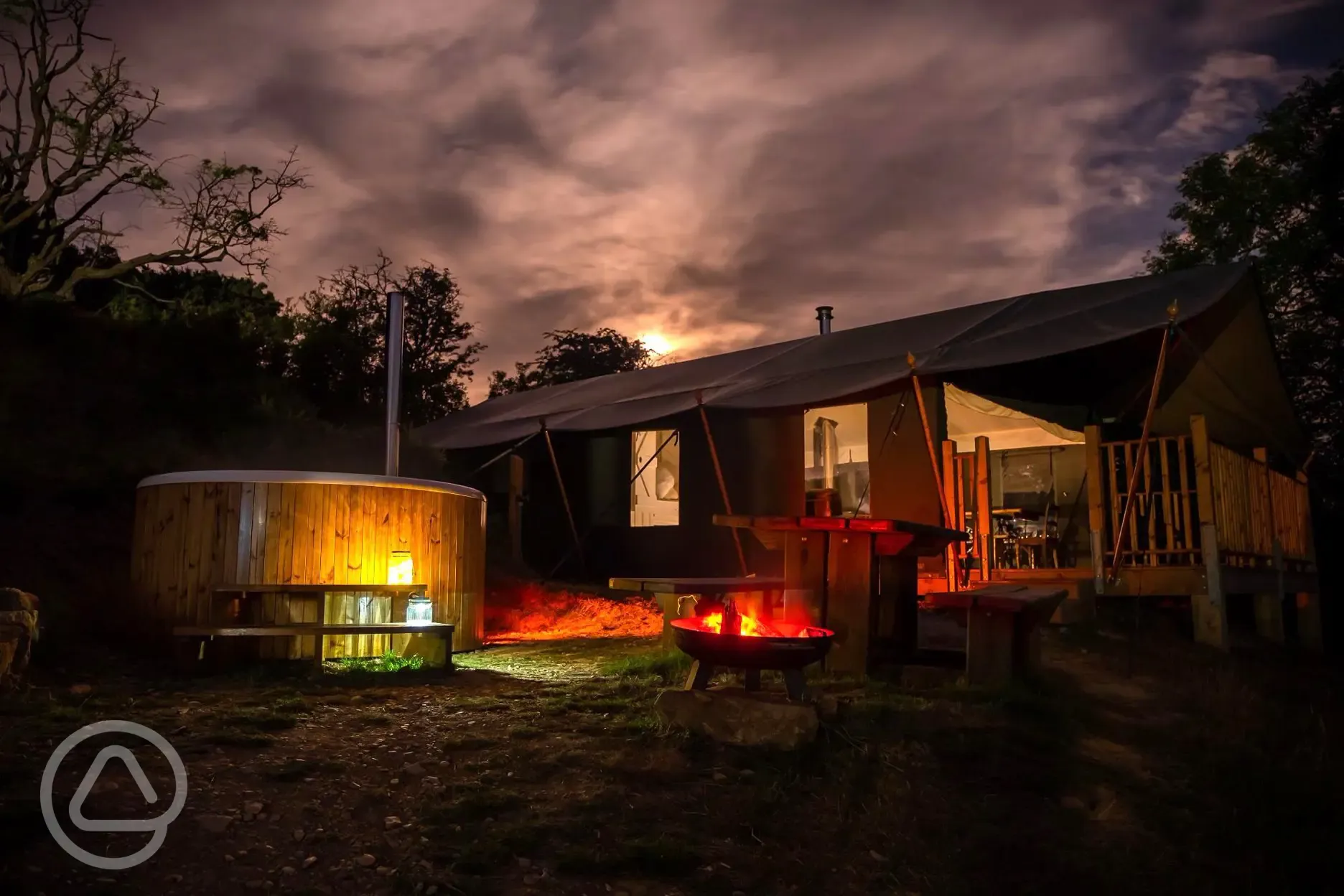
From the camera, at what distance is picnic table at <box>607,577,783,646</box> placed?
5.29 metres

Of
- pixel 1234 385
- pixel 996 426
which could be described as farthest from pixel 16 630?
pixel 1234 385

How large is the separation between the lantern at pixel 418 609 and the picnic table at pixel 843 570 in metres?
2.49

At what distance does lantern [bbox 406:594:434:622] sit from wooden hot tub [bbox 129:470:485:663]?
127 mm

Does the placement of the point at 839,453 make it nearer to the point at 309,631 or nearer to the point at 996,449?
the point at 996,449

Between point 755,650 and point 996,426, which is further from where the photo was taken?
point 996,426

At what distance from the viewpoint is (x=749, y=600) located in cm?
633

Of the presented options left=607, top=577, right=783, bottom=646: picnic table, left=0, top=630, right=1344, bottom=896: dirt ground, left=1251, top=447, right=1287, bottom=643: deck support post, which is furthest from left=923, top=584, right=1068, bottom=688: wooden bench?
left=1251, top=447, right=1287, bottom=643: deck support post

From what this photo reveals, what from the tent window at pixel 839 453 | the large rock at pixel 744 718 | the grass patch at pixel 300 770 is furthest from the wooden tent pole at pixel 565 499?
the grass patch at pixel 300 770

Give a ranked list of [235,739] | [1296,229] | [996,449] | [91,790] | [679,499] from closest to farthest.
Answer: [91,790] < [235,739] < [679,499] < [996,449] < [1296,229]

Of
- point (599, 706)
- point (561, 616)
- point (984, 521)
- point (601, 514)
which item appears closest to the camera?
point (599, 706)

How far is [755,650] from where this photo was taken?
12.8 feet

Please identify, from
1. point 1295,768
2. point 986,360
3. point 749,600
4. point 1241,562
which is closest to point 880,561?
point 749,600

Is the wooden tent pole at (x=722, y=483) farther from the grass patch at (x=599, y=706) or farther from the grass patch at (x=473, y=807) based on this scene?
the grass patch at (x=473, y=807)

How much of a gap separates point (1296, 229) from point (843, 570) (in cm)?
1584
